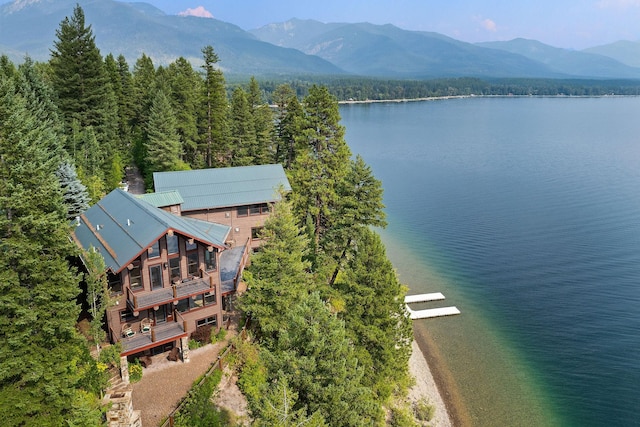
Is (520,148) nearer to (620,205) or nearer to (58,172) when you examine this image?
(620,205)

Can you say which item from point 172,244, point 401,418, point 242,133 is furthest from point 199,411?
point 242,133

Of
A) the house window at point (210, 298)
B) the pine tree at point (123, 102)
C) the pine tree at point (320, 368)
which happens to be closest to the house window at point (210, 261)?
the house window at point (210, 298)

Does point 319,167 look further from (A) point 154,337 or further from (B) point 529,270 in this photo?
(B) point 529,270

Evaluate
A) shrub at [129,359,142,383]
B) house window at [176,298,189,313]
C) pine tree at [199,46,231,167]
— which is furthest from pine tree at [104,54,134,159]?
shrub at [129,359,142,383]

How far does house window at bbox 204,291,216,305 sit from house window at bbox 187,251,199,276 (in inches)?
59.3

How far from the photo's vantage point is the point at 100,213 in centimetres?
2914

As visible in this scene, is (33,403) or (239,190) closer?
(33,403)

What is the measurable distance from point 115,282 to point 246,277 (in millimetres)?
6929

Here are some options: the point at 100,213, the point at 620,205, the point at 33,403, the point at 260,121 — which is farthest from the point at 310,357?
the point at 620,205

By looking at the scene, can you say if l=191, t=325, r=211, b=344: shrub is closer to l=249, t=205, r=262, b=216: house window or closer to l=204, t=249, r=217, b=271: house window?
l=204, t=249, r=217, b=271: house window

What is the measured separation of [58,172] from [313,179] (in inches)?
763

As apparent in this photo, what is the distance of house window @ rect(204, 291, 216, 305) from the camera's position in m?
26.8

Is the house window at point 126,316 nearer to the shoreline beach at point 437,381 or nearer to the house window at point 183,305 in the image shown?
the house window at point 183,305

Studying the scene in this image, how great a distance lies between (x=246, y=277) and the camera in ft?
84.5
